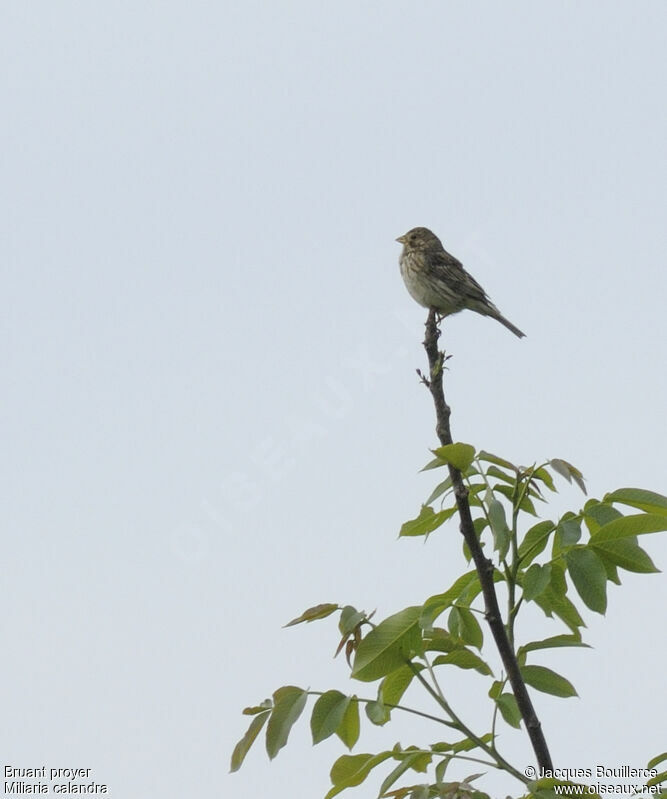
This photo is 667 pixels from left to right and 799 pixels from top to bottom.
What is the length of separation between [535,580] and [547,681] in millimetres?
403

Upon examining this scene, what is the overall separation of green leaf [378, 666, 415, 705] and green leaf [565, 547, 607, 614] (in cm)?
60

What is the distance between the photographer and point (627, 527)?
341 centimetres

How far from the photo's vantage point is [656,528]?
3367 millimetres

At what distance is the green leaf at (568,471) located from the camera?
3.49 m

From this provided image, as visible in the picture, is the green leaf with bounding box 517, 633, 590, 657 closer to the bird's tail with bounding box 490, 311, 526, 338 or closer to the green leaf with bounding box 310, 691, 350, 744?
the green leaf with bounding box 310, 691, 350, 744

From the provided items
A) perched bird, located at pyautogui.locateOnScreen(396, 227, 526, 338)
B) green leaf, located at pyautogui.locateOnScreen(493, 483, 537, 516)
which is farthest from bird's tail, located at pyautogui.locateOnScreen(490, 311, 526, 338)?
green leaf, located at pyautogui.locateOnScreen(493, 483, 537, 516)

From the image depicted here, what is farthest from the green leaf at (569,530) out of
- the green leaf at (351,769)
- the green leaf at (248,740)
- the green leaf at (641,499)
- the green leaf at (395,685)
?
the green leaf at (248,740)

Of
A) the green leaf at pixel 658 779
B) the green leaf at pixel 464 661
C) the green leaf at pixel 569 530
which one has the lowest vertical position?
the green leaf at pixel 658 779

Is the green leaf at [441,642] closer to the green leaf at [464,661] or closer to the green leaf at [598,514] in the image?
the green leaf at [464,661]

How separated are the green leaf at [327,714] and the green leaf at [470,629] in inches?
19.2

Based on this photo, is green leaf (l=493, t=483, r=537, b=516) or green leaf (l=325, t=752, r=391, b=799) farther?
green leaf (l=493, t=483, r=537, b=516)

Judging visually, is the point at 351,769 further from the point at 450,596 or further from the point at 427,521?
the point at 427,521

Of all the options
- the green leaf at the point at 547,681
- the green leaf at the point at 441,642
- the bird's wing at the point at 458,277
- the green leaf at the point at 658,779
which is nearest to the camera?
the green leaf at the point at 658,779

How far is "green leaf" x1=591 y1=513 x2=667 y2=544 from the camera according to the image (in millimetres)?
3375
